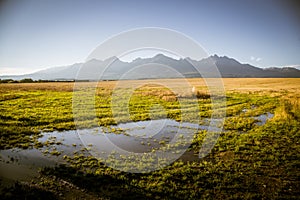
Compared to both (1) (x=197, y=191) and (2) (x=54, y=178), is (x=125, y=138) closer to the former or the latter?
(2) (x=54, y=178)

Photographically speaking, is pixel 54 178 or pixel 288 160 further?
pixel 288 160

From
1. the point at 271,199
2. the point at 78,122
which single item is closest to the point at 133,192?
the point at 271,199

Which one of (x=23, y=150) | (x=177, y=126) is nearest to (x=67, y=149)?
(x=23, y=150)

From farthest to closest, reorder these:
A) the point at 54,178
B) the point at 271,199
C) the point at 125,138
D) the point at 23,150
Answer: the point at 125,138
the point at 23,150
the point at 54,178
the point at 271,199

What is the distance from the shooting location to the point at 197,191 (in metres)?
8.27

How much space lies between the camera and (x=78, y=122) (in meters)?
21.2

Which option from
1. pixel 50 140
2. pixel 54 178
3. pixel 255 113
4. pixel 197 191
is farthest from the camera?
pixel 255 113

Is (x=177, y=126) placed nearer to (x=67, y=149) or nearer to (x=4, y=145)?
(x=67, y=149)

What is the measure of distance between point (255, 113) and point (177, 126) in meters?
11.8

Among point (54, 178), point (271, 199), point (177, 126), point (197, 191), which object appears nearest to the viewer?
point (271, 199)

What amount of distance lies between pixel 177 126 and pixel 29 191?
46.8 ft

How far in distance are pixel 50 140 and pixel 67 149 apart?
8.98ft

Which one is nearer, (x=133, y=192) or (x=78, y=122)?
(x=133, y=192)

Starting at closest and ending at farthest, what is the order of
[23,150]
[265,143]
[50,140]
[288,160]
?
1. [288,160]
2. [23,150]
3. [265,143]
4. [50,140]
